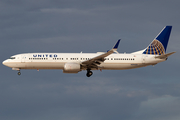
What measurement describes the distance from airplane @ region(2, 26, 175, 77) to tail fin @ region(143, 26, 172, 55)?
115 centimetres

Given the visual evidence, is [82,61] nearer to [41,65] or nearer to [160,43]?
[41,65]

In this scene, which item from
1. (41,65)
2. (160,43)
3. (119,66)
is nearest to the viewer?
(41,65)

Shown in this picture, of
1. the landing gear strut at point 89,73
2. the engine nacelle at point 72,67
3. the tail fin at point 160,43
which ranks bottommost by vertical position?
the landing gear strut at point 89,73

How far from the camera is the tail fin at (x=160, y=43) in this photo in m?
63.3

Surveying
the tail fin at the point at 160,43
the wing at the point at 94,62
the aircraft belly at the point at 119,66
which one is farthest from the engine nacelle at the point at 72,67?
the tail fin at the point at 160,43

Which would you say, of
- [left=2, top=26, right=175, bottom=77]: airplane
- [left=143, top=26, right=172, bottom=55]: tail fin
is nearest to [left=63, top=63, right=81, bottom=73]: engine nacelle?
[left=2, top=26, right=175, bottom=77]: airplane

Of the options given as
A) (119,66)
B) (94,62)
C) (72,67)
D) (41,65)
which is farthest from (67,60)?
(119,66)

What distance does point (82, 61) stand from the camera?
58.3 metres

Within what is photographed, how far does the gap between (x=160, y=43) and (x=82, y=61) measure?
16.9 meters

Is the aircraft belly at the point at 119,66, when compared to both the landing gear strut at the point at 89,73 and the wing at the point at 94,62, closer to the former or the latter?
the wing at the point at 94,62

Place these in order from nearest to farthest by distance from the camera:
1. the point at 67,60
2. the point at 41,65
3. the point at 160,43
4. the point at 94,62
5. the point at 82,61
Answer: the point at 94,62, the point at 41,65, the point at 67,60, the point at 82,61, the point at 160,43

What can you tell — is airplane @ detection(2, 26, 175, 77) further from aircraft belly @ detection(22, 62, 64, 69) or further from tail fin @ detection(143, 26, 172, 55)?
tail fin @ detection(143, 26, 172, 55)

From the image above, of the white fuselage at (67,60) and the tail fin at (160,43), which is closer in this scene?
the white fuselage at (67,60)

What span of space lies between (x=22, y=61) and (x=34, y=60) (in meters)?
2.20
